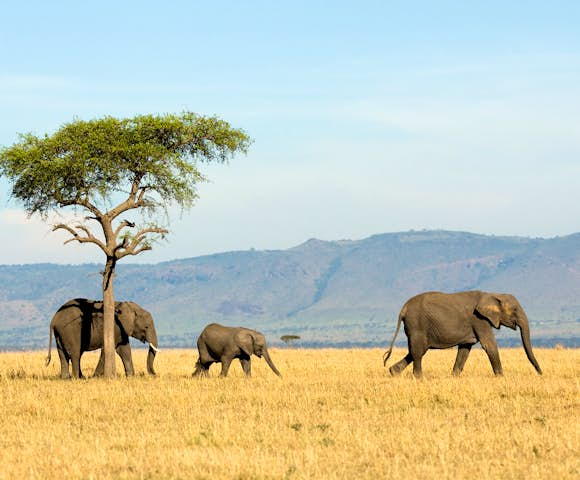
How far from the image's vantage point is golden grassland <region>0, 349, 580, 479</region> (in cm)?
1597

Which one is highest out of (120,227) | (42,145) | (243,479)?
(42,145)

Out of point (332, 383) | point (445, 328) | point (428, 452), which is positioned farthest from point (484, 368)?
point (428, 452)

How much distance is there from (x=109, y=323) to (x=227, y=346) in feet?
12.5

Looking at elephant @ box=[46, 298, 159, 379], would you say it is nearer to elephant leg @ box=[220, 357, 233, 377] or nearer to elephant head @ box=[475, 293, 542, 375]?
elephant leg @ box=[220, 357, 233, 377]

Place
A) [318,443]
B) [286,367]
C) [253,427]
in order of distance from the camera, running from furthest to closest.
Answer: [286,367] → [253,427] → [318,443]

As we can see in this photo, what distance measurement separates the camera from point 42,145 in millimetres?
34844

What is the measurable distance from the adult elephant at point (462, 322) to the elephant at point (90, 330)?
872cm

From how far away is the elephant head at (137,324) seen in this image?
112 ft

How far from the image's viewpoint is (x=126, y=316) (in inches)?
1351

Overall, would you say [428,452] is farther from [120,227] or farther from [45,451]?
[120,227]

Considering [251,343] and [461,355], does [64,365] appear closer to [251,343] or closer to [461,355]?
[251,343]

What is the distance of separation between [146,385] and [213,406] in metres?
5.85

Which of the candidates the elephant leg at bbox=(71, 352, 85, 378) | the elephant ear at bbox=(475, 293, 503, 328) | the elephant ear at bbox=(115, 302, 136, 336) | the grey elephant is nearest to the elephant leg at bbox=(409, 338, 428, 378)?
the elephant ear at bbox=(475, 293, 503, 328)

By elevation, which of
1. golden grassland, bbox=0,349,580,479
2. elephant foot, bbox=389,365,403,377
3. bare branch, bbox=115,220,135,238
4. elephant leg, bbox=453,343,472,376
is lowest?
golden grassland, bbox=0,349,580,479
